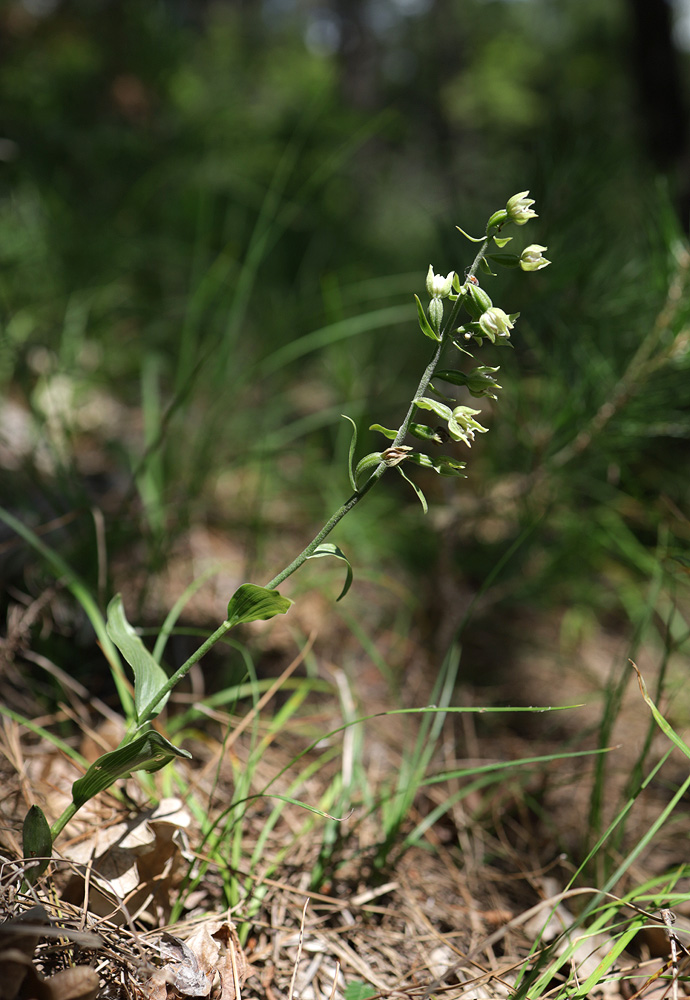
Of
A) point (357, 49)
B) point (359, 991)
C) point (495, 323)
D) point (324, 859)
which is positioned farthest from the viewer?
point (357, 49)

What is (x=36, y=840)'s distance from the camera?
682mm

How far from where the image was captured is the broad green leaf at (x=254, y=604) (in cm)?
65

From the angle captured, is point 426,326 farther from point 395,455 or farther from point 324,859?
point 324,859

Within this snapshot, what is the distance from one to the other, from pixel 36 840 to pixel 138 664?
209 mm

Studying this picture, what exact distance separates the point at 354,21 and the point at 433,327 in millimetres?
7121

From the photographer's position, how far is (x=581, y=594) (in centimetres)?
168

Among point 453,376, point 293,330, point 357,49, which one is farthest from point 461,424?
point 357,49

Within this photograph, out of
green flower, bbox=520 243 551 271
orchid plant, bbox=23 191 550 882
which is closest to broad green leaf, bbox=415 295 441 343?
orchid plant, bbox=23 191 550 882

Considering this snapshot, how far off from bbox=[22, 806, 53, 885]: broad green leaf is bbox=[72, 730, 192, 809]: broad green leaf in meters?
0.04

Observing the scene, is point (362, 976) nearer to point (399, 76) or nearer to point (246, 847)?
point (246, 847)

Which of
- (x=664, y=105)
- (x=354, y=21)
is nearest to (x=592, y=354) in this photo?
(x=664, y=105)

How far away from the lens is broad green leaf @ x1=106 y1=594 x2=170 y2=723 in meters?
0.70

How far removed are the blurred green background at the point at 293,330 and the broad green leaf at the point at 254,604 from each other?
42 cm

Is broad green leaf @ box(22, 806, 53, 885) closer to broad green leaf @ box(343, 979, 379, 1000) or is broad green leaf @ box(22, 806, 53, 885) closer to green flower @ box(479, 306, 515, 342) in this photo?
broad green leaf @ box(343, 979, 379, 1000)
